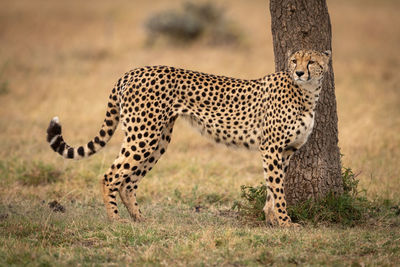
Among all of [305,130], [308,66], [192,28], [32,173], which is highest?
[192,28]

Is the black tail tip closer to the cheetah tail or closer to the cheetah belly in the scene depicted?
the cheetah tail

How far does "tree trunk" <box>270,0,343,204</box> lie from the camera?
17.1 feet

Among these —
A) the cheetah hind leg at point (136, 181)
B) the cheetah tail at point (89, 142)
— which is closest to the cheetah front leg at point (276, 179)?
the cheetah hind leg at point (136, 181)

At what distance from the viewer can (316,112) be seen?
17.3 feet

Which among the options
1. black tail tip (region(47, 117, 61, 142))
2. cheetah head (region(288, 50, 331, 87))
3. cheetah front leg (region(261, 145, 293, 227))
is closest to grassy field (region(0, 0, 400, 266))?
cheetah front leg (region(261, 145, 293, 227))

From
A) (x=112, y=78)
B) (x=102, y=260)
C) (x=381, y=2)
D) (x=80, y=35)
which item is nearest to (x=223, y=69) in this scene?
(x=112, y=78)

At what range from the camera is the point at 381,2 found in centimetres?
2241

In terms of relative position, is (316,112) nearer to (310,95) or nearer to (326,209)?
(310,95)

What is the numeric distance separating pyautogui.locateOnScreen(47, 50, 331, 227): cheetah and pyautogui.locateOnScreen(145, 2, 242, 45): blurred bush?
32.8ft

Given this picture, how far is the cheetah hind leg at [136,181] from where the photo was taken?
5367 mm

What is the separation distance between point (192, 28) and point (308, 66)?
10.6 metres

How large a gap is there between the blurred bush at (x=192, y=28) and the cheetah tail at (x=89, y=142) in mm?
9963

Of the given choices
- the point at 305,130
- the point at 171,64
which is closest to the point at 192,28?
the point at 171,64

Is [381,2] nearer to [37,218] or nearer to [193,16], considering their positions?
[193,16]
